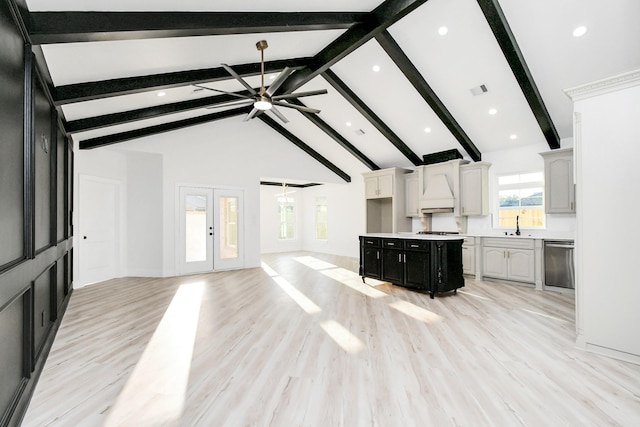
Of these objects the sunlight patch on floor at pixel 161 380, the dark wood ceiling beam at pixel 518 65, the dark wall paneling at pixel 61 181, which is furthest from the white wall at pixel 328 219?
the dark wall paneling at pixel 61 181

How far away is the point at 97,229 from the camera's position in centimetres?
583

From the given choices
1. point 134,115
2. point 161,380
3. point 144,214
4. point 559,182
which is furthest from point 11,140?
point 559,182

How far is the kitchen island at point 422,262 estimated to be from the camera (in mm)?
4457

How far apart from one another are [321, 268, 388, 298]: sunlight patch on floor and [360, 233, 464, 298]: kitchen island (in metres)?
0.33

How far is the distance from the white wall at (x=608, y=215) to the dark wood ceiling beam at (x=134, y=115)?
5141 mm

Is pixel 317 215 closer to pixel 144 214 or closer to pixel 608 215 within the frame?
pixel 144 214

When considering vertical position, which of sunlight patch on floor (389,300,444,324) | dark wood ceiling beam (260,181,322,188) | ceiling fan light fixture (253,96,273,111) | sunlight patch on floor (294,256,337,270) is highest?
ceiling fan light fixture (253,96,273,111)

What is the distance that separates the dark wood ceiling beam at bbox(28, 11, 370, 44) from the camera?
89.2 inches

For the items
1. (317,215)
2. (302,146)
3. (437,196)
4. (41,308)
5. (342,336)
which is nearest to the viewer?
(41,308)

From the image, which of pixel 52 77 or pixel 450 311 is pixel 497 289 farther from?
pixel 52 77

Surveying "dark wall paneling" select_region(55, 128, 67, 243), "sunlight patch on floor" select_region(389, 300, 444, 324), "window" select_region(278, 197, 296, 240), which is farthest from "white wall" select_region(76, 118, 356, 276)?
"sunlight patch on floor" select_region(389, 300, 444, 324)

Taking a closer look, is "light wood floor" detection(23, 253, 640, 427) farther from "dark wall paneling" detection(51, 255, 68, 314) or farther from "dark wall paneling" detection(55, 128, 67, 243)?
"dark wall paneling" detection(55, 128, 67, 243)

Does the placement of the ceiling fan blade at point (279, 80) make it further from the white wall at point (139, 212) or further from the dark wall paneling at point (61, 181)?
the white wall at point (139, 212)

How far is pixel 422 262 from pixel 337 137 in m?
3.91
